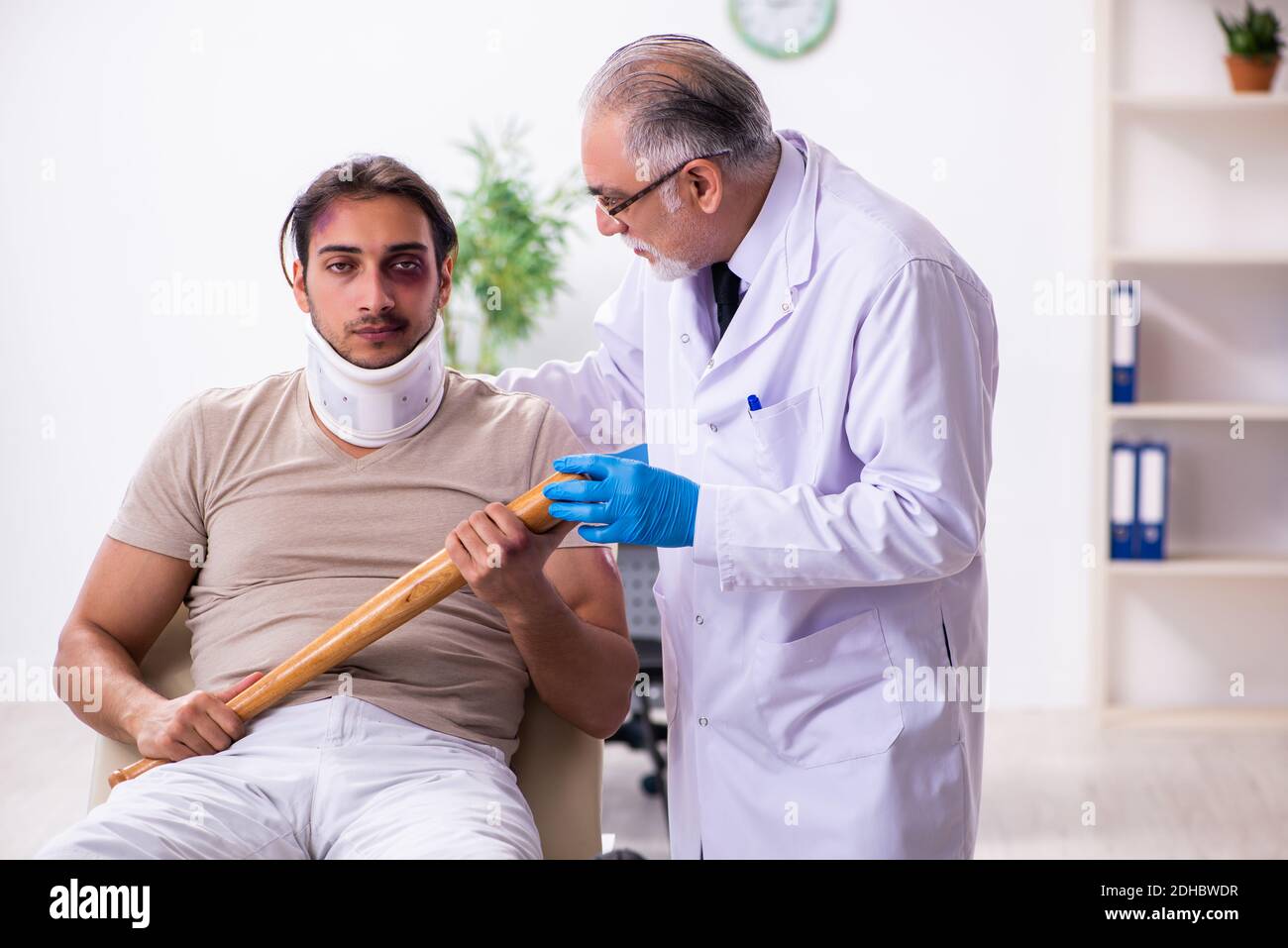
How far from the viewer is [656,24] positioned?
3580 mm

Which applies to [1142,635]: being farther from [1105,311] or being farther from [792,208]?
[792,208]

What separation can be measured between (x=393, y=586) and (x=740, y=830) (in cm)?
52

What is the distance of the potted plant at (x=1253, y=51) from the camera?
11.0 feet

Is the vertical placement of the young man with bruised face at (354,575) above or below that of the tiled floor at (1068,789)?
above

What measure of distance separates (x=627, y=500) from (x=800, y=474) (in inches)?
9.3

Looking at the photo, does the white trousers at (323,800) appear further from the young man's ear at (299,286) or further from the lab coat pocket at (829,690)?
the young man's ear at (299,286)

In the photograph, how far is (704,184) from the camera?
1.42 m

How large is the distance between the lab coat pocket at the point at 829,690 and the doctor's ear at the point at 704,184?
50 cm

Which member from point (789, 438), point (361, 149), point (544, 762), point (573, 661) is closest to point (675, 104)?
point (789, 438)

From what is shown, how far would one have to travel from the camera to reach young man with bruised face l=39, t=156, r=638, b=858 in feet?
4.28

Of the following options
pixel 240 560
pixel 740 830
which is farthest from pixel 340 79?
pixel 740 830

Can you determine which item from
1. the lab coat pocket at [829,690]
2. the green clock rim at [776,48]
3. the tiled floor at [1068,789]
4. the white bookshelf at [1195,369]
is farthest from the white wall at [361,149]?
the lab coat pocket at [829,690]

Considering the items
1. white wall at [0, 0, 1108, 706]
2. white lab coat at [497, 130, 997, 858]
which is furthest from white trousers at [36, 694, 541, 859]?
white wall at [0, 0, 1108, 706]

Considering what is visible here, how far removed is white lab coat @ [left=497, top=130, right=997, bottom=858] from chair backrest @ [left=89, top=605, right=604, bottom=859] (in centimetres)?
14
